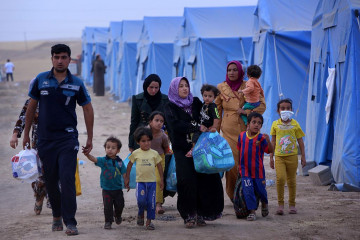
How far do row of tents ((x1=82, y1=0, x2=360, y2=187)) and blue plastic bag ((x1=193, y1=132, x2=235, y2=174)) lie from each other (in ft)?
9.37

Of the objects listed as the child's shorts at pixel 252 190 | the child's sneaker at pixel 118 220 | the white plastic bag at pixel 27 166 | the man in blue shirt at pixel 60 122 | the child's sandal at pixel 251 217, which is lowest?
the child's sandal at pixel 251 217

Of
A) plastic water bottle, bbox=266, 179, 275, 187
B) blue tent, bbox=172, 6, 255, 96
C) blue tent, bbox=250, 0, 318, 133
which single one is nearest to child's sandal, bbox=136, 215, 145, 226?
plastic water bottle, bbox=266, 179, 275, 187

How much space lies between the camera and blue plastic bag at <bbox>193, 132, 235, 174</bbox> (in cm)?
567

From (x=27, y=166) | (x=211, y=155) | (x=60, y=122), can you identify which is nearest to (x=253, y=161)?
(x=211, y=155)

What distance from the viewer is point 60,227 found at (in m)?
5.83

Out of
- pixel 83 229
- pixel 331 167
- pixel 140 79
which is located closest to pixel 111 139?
pixel 83 229

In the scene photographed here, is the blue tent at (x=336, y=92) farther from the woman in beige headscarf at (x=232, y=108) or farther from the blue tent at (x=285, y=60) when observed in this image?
the blue tent at (x=285, y=60)

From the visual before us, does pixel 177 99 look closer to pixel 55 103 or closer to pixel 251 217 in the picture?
pixel 55 103

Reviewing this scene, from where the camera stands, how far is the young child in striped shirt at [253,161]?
627 cm

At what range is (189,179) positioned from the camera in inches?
230

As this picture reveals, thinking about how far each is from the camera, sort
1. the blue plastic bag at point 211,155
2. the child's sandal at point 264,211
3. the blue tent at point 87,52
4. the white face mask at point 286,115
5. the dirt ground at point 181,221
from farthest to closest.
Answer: the blue tent at point 87,52, the white face mask at point 286,115, the child's sandal at point 264,211, the blue plastic bag at point 211,155, the dirt ground at point 181,221

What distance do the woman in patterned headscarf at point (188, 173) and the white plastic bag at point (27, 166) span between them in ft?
4.53

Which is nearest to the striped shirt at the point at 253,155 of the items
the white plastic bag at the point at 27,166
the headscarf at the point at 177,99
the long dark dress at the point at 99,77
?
the headscarf at the point at 177,99

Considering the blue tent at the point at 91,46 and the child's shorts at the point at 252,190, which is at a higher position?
the blue tent at the point at 91,46
